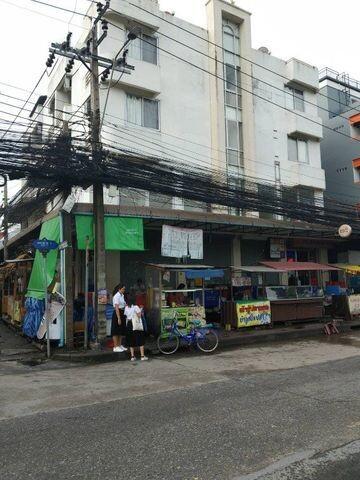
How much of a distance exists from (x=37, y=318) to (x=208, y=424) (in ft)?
30.7

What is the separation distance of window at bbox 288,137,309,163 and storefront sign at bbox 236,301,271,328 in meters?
11.0

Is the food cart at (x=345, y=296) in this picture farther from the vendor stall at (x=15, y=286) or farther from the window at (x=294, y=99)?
the vendor stall at (x=15, y=286)

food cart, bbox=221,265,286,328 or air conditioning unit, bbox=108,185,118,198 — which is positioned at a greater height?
air conditioning unit, bbox=108,185,118,198

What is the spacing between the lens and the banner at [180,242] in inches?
618

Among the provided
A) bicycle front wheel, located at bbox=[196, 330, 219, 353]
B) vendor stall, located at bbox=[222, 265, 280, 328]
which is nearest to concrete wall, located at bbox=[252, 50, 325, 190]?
vendor stall, located at bbox=[222, 265, 280, 328]

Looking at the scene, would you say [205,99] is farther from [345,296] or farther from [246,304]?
[345,296]

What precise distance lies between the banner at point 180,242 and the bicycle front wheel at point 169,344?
3.76 m

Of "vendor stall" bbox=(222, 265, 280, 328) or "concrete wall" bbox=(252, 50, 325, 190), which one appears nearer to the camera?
"vendor stall" bbox=(222, 265, 280, 328)

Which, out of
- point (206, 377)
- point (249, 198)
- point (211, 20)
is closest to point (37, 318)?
point (206, 377)

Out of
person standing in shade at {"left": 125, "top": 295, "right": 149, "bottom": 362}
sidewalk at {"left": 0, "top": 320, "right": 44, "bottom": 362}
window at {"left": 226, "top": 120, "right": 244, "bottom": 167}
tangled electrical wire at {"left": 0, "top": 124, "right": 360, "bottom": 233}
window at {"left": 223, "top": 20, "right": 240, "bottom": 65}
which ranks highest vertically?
window at {"left": 223, "top": 20, "right": 240, "bottom": 65}

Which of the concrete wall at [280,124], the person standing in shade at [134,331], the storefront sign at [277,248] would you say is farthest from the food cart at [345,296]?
the person standing in shade at [134,331]

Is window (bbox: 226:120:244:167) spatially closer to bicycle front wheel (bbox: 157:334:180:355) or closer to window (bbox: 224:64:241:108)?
window (bbox: 224:64:241:108)

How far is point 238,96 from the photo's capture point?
22.8 m

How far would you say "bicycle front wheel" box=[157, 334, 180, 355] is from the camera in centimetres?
1221
